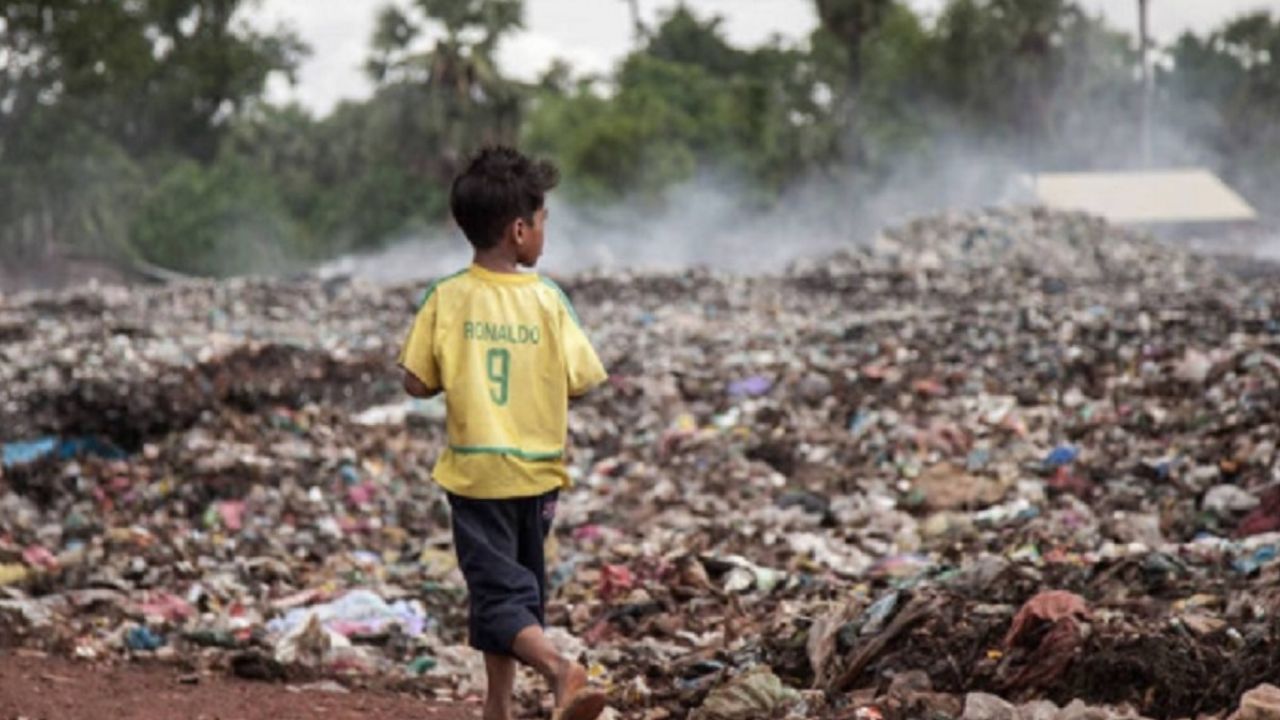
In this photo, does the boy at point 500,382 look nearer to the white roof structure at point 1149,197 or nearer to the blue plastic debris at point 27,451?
the blue plastic debris at point 27,451

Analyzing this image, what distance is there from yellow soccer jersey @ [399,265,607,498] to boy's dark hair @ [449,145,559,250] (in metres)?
0.08

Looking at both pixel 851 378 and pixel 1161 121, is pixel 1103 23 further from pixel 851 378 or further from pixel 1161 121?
pixel 851 378

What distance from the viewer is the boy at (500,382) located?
321 centimetres

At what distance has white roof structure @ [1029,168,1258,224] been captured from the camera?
3177cm

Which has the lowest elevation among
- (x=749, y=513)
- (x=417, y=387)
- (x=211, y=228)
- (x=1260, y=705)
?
(x=749, y=513)

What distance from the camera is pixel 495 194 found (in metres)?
3.24

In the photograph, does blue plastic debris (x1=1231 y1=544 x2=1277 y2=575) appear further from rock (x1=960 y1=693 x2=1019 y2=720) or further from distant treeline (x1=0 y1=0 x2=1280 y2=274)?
distant treeline (x1=0 y1=0 x2=1280 y2=274)

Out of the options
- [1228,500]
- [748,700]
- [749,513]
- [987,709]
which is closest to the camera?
[987,709]

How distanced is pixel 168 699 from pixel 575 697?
161 cm

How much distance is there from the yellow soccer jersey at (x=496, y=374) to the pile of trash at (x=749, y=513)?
836 mm

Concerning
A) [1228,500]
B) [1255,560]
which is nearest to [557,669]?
[1255,560]

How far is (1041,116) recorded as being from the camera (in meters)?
41.6

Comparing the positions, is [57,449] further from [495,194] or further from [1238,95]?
[1238,95]

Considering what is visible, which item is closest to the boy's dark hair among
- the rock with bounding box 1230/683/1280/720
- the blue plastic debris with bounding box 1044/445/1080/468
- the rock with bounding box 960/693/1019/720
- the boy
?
the boy
